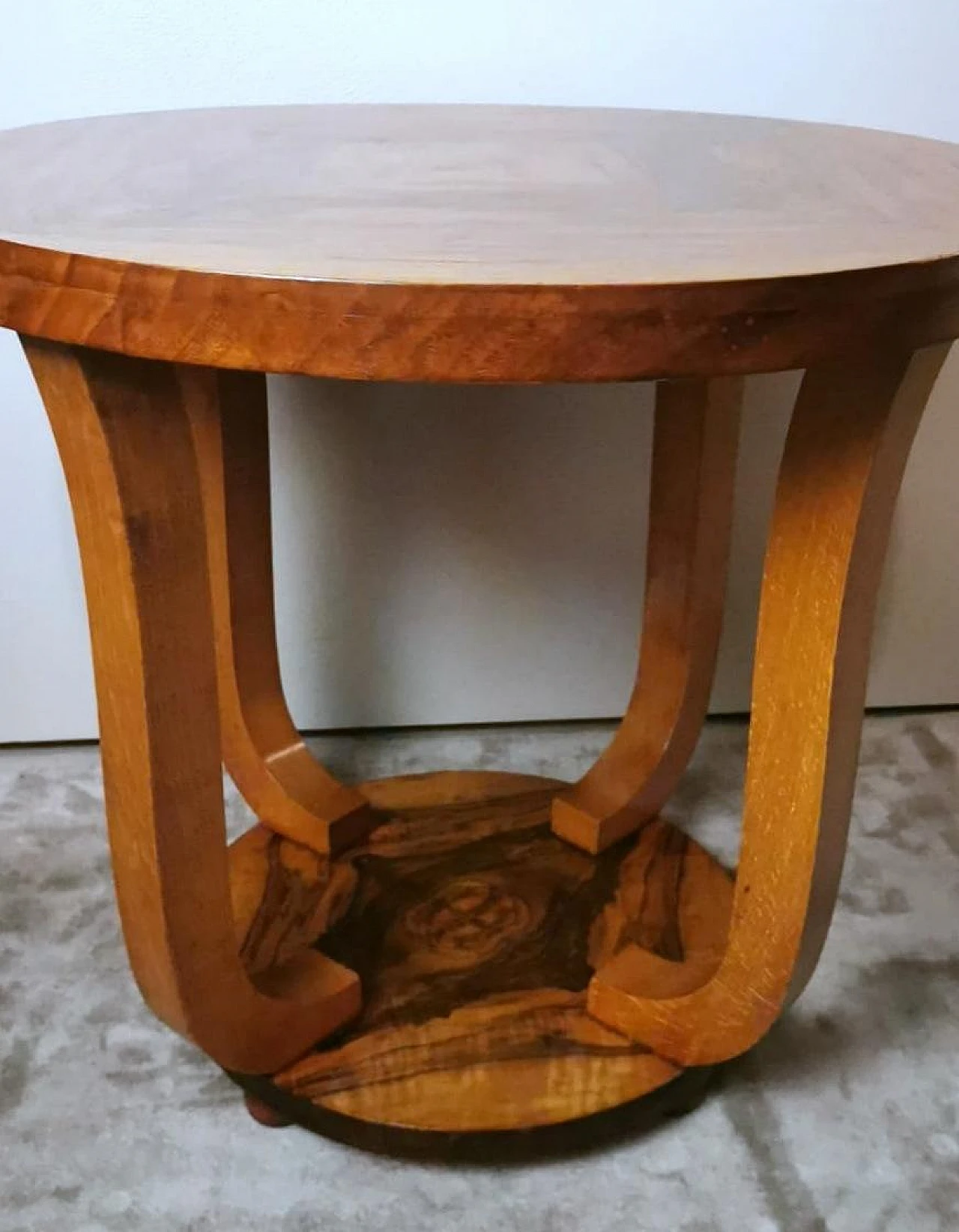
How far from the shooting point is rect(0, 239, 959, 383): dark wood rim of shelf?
0.51 meters

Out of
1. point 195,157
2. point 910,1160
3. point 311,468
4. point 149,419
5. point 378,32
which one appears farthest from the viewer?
point 311,468

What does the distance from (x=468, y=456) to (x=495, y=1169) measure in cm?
73

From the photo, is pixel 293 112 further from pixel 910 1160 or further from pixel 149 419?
pixel 910 1160

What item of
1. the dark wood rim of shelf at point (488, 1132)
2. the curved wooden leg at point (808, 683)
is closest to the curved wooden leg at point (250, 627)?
the dark wood rim of shelf at point (488, 1132)

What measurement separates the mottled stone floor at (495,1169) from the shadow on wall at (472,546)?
372mm

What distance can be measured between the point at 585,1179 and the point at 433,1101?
0.12 metres

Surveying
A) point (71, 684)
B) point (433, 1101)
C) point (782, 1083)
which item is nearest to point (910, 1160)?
point (782, 1083)

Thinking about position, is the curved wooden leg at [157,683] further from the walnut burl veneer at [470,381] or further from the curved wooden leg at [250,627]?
the curved wooden leg at [250,627]

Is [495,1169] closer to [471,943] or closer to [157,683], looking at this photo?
[471,943]

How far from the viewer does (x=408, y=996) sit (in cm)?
99

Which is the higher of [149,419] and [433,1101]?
[149,419]

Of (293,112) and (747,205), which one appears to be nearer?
(747,205)

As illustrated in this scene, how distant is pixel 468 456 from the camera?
1.35 meters

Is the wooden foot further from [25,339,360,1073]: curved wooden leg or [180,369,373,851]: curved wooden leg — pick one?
[180,369,373,851]: curved wooden leg
